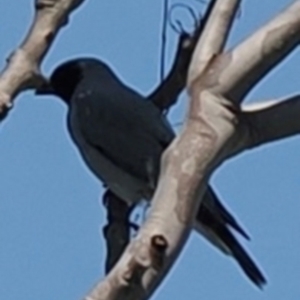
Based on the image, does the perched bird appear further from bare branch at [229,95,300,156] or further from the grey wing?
bare branch at [229,95,300,156]

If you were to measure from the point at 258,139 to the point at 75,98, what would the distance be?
3.35 m

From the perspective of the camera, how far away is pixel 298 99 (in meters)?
2.51

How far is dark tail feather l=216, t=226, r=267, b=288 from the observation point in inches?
173

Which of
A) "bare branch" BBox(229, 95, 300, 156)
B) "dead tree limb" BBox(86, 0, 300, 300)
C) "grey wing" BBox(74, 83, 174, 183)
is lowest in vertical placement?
"grey wing" BBox(74, 83, 174, 183)

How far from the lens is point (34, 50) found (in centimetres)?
278

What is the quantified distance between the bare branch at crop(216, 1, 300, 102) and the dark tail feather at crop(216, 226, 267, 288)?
2.08 meters

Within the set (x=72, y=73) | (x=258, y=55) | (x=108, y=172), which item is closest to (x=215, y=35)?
(x=258, y=55)

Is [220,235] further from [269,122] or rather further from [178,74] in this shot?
[269,122]

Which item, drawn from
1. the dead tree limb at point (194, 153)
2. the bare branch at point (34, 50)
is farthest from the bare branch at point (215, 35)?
the bare branch at point (34, 50)

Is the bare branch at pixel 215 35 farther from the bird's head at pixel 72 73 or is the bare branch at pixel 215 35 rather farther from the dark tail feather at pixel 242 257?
the bird's head at pixel 72 73

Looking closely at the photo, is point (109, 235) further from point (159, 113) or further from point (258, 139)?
point (258, 139)

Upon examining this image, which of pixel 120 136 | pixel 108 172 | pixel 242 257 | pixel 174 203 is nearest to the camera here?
pixel 174 203

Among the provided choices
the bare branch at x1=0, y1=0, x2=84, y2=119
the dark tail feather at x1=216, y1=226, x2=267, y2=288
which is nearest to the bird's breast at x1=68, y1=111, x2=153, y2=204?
the dark tail feather at x1=216, y1=226, x2=267, y2=288

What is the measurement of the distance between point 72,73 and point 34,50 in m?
3.05
